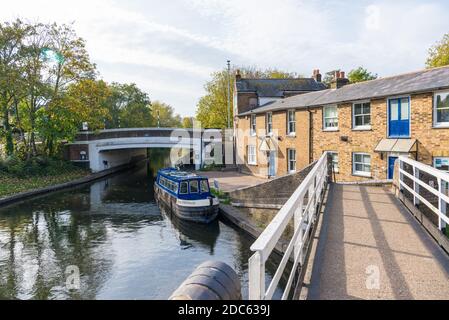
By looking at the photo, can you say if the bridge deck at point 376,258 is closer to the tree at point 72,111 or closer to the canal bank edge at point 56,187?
the canal bank edge at point 56,187

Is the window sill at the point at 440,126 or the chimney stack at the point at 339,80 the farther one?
the chimney stack at the point at 339,80

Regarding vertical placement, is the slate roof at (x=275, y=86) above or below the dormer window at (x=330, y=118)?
above

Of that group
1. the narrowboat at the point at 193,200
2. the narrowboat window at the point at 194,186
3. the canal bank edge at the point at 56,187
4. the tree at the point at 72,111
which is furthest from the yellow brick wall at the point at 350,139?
the tree at the point at 72,111

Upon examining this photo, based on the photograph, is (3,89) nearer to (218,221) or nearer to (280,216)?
(218,221)

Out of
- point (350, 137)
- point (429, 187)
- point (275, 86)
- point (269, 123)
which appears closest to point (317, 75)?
point (275, 86)

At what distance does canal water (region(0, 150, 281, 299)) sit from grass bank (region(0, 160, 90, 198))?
9.52ft


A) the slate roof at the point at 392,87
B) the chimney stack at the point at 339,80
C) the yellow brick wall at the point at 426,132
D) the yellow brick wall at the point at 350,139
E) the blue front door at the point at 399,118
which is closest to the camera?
the yellow brick wall at the point at 426,132

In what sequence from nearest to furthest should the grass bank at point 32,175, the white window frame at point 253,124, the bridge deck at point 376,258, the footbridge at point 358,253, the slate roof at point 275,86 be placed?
the footbridge at point 358,253, the bridge deck at point 376,258, the grass bank at point 32,175, the white window frame at point 253,124, the slate roof at point 275,86

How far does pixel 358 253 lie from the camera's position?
206 inches

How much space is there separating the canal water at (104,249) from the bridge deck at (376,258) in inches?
167

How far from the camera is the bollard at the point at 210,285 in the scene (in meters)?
2.75

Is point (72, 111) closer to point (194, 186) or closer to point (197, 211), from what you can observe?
point (194, 186)

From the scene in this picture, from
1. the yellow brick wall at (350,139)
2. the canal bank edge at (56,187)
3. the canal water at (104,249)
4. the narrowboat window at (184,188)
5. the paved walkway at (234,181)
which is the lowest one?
the canal water at (104,249)

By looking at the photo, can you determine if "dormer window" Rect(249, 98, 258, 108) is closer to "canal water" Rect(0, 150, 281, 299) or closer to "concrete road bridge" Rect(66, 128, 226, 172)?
"concrete road bridge" Rect(66, 128, 226, 172)
